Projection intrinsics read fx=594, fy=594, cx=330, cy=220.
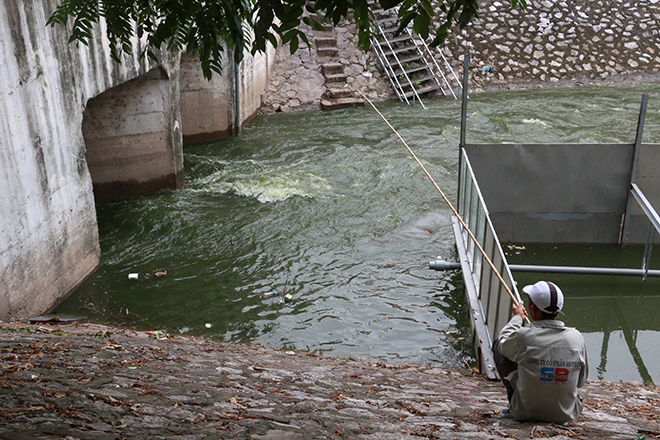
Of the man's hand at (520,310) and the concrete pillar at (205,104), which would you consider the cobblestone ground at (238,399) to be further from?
the concrete pillar at (205,104)

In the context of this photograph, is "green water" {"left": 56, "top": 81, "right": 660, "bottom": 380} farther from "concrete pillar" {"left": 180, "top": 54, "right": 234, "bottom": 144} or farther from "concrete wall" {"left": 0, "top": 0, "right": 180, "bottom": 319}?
"concrete wall" {"left": 0, "top": 0, "right": 180, "bottom": 319}

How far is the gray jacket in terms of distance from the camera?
13.1 feet

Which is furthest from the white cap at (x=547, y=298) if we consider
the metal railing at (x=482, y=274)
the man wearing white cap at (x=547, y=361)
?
the metal railing at (x=482, y=274)

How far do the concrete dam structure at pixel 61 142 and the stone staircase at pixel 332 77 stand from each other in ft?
26.5

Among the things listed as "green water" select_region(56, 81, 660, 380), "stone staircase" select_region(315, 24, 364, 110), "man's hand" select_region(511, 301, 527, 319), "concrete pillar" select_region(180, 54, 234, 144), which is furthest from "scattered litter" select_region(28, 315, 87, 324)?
"stone staircase" select_region(315, 24, 364, 110)

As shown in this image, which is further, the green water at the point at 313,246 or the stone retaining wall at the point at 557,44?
the stone retaining wall at the point at 557,44

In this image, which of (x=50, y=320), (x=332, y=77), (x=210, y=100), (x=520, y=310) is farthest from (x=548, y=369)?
(x=332, y=77)

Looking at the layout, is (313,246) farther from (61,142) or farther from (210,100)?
(210,100)

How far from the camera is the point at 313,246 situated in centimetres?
1004

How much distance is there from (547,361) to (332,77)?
16667 millimetres

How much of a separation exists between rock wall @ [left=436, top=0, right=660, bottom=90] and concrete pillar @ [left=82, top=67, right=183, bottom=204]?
12.8m

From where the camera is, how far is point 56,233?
306 inches

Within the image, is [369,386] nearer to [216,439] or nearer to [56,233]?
[216,439]

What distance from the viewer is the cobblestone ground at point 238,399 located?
371 centimetres
